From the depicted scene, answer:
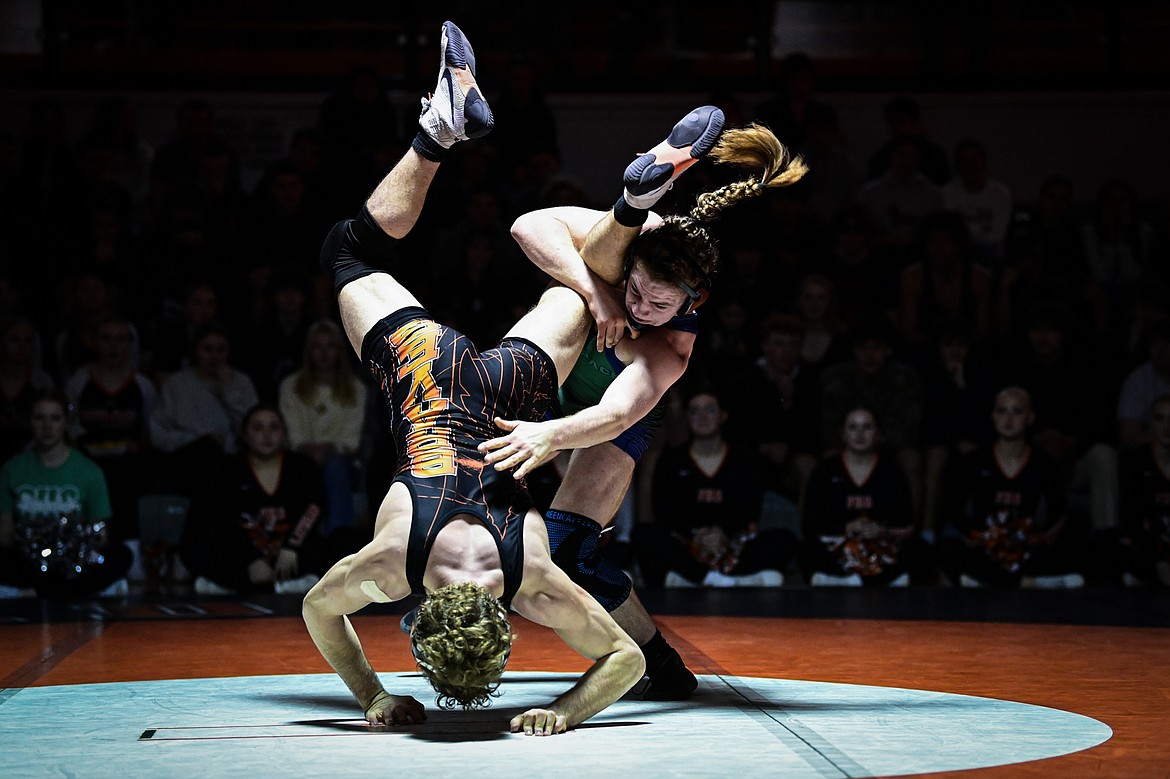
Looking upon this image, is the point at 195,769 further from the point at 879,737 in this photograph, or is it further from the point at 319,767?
the point at 879,737

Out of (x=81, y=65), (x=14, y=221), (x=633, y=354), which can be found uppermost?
(x=81, y=65)

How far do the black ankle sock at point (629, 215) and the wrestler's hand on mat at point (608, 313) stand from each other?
214 millimetres

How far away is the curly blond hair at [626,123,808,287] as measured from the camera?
3848 mm

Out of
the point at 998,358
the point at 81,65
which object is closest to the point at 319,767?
the point at 998,358

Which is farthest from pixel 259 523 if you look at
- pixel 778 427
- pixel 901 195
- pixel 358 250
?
pixel 901 195

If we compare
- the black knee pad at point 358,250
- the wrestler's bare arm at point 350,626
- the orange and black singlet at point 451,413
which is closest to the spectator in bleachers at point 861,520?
the orange and black singlet at point 451,413

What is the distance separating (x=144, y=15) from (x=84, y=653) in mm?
5458

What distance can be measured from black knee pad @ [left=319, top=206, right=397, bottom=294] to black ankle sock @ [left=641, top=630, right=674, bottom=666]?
4.13 ft

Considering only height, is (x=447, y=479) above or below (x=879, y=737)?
above

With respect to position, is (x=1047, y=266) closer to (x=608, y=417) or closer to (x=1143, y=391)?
(x=1143, y=391)

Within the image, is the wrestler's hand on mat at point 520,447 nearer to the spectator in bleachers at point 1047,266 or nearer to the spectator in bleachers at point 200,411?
the spectator in bleachers at point 200,411

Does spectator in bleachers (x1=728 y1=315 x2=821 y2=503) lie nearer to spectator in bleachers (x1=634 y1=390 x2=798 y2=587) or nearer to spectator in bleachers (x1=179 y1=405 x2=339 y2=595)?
spectator in bleachers (x1=634 y1=390 x2=798 y2=587)

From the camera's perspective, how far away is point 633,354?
412 cm

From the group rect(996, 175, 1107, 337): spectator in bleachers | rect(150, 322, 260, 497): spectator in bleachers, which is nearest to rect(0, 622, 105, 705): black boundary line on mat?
rect(150, 322, 260, 497): spectator in bleachers
